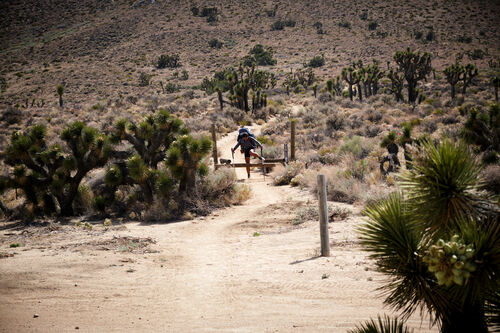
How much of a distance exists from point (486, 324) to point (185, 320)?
3.45 m

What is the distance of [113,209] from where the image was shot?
11.4 meters

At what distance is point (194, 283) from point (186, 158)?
5.35m

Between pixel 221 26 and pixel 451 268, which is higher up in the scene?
pixel 221 26

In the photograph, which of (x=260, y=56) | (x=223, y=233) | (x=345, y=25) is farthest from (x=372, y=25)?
(x=223, y=233)

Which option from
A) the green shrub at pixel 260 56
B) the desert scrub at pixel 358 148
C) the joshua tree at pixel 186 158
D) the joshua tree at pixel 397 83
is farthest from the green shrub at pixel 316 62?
the joshua tree at pixel 186 158

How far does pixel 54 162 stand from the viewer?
11344 millimetres

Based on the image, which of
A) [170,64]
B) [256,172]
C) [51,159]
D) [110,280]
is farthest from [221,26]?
[110,280]

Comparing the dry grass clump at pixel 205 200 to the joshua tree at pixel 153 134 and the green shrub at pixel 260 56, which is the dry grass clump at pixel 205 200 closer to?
the joshua tree at pixel 153 134

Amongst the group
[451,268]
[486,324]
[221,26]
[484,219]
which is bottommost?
[486,324]

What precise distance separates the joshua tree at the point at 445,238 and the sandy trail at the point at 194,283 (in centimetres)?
196

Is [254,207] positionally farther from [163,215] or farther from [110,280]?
[110,280]

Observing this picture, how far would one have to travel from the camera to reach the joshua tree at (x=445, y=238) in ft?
6.49

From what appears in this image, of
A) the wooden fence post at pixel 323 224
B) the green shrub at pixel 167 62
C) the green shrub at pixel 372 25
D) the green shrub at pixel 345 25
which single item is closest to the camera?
the wooden fence post at pixel 323 224

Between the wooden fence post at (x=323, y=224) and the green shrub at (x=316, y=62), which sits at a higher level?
the green shrub at (x=316, y=62)
